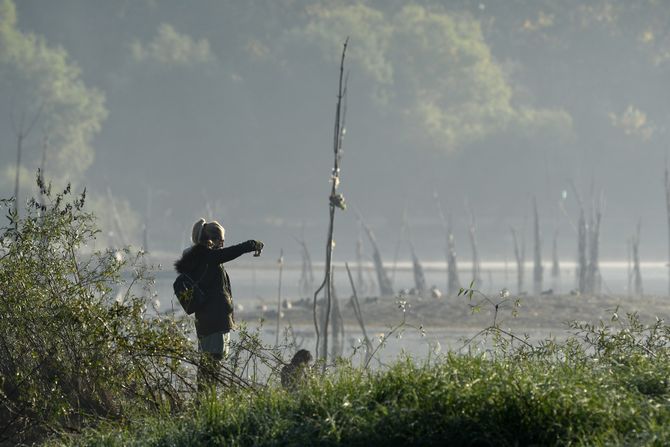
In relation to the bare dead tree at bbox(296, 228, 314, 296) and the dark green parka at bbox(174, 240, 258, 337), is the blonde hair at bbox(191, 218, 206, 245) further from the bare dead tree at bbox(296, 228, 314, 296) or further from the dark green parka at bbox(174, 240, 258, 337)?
the bare dead tree at bbox(296, 228, 314, 296)

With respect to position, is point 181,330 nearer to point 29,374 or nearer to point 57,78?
point 29,374

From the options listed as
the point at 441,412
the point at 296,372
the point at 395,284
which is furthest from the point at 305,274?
the point at 441,412

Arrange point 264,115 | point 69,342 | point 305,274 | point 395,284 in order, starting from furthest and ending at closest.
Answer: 1. point 264,115
2. point 395,284
3. point 305,274
4. point 69,342

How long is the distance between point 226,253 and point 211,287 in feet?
1.02

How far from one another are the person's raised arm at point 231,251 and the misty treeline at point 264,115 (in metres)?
62.5

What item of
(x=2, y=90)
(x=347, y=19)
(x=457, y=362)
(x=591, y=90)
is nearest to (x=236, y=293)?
(x=2, y=90)

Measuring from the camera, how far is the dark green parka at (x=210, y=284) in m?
9.75

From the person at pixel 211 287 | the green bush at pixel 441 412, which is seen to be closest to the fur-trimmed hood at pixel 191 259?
the person at pixel 211 287

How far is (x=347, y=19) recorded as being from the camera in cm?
9588

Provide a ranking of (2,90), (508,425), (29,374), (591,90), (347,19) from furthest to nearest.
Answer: (591,90) → (347,19) → (2,90) → (29,374) → (508,425)

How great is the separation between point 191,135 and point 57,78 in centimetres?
1037

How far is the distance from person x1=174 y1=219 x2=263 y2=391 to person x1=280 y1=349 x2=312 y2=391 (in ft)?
1.66

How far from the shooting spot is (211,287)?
32.2ft

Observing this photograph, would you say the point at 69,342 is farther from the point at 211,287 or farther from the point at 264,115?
the point at 264,115
